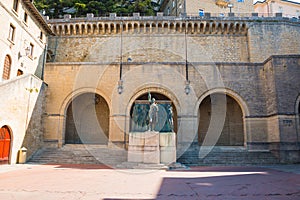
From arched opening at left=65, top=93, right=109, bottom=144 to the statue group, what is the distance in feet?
26.0

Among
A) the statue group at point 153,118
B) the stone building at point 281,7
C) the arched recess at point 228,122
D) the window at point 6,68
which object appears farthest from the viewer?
the stone building at point 281,7

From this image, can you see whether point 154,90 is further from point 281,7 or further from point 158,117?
point 281,7

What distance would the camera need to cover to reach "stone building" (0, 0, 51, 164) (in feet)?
42.5

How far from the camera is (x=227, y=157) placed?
49.1 ft

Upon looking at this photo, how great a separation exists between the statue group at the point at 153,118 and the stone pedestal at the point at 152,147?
700 millimetres

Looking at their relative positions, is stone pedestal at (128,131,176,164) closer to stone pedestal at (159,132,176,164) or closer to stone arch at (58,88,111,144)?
stone pedestal at (159,132,176,164)

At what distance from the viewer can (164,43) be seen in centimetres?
2481

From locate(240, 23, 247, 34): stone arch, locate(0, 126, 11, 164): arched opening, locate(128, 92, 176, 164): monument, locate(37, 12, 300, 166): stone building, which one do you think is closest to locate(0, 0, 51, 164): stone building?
locate(0, 126, 11, 164): arched opening

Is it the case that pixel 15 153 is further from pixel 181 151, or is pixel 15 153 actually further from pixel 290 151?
pixel 290 151

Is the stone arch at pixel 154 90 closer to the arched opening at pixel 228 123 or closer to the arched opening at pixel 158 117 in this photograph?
the arched opening at pixel 158 117

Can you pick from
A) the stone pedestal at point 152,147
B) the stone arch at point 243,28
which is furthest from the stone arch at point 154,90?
the stone arch at point 243,28

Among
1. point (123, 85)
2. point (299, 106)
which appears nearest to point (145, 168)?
point (123, 85)

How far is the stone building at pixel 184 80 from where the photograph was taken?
1642 cm

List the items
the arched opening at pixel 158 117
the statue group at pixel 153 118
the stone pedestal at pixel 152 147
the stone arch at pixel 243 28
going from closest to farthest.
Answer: the stone pedestal at pixel 152 147 → the statue group at pixel 153 118 → the arched opening at pixel 158 117 → the stone arch at pixel 243 28
